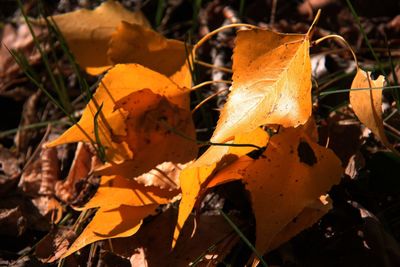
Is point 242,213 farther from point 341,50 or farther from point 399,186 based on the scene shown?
point 341,50

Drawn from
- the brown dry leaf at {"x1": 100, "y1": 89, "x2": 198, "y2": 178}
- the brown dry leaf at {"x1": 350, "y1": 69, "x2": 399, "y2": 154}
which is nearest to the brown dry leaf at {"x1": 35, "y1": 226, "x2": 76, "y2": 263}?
the brown dry leaf at {"x1": 100, "y1": 89, "x2": 198, "y2": 178}

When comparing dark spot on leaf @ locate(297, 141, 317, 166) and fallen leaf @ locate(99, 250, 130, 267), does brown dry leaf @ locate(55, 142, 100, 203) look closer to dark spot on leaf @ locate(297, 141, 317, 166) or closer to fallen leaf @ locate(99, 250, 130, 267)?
fallen leaf @ locate(99, 250, 130, 267)

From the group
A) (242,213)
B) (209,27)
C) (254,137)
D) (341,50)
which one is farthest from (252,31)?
(209,27)

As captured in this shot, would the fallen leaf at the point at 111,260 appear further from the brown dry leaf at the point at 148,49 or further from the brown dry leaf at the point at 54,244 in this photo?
the brown dry leaf at the point at 148,49

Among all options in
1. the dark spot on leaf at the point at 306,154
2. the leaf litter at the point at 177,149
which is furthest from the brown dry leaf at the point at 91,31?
the dark spot on leaf at the point at 306,154

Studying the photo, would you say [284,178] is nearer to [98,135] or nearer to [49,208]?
[98,135]

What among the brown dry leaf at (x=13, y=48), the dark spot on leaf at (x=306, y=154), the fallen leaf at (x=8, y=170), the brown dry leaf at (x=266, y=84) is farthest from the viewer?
the brown dry leaf at (x=13, y=48)
